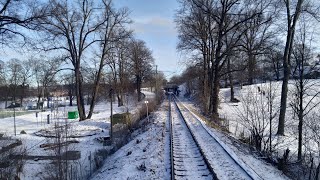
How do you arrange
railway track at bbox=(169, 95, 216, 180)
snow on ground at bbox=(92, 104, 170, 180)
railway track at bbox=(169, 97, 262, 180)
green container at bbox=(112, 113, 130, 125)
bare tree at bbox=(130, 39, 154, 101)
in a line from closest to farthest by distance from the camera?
railway track at bbox=(169, 97, 262, 180) < railway track at bbox=(169, 95, 216, 180) < snow on ground at bbox=(92, 104, 170, 180) < green container at bbox=(112, 113, 130, 125) < bare tree at bbox=(130, 39, 154, 101)

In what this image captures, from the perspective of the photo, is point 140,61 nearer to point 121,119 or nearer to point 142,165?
point 121,119

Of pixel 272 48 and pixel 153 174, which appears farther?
pixel 272 48

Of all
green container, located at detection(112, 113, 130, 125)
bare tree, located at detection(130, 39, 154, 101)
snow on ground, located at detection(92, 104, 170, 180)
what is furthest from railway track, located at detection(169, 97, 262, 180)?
bare tree, located at detection(130, 39, 154, 101)

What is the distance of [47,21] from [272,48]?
57.8ft

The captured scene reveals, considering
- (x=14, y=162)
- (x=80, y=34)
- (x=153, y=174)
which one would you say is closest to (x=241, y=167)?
(x=153, y=174)

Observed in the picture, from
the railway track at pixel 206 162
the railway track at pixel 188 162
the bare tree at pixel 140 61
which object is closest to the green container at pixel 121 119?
the railway track at pixel 188 162

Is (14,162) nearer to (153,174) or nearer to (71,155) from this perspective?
(71,155)

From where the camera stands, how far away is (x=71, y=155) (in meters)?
18.1

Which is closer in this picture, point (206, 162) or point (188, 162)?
point (206, 162)

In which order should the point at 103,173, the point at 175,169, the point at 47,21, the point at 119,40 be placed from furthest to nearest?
the point at 119,40 < the point at 47,21 < the point at 103,173 < the point at 175,169

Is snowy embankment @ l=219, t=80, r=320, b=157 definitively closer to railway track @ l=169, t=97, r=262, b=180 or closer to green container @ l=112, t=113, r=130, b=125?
railway track @ l=169, t=97, r=262, b=180

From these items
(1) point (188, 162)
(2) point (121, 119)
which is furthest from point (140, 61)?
(1) point (188, 162)

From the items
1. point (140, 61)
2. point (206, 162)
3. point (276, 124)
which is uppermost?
point (140, 61)

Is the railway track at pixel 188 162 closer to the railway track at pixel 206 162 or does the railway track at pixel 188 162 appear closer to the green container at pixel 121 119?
the railway track at pixel 206 162
